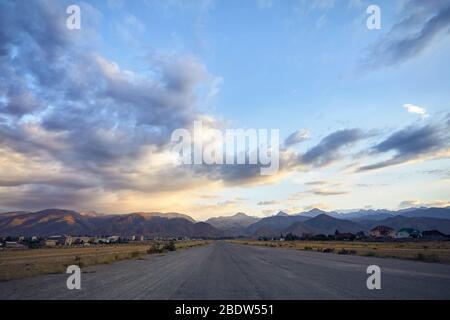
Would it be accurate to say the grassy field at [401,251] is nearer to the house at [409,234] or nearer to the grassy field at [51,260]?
the grassy field at [51,260]

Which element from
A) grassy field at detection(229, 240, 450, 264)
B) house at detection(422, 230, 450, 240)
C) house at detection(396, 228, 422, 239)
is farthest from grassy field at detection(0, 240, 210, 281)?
house at detection(396, 228, 422, 239)

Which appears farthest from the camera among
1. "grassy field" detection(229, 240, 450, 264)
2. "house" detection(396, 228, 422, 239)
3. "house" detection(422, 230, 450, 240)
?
"house" detection(396, 228, 422, 239)

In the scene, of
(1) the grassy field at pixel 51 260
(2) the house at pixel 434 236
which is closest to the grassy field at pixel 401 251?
(1) the grassy field at pixel 51 260

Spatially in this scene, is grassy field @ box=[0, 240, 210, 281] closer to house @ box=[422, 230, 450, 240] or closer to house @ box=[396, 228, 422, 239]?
house @ box=[422, 230, 450, 240]

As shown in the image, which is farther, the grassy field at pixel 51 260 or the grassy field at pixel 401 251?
the grassy field at pixel 401 251

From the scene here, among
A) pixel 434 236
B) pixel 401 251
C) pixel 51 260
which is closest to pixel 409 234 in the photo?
pixel 434 236

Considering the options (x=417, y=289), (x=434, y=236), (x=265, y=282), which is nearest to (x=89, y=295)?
(x=265, y=282)
